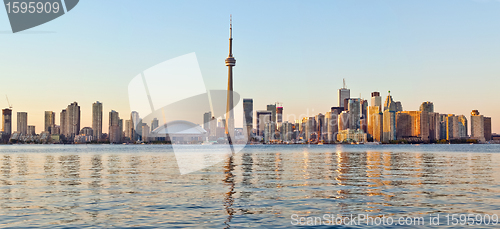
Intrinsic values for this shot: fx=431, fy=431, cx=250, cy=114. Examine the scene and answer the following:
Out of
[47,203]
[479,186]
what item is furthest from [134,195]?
[479,186]

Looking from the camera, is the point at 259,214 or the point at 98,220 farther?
the point at 259,214

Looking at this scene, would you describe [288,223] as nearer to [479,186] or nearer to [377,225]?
[377,225]

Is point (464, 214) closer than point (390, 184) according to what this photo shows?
Yes

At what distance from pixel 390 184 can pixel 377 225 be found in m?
21.0

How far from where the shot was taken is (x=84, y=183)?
147 feet

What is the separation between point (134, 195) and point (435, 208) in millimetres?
22549

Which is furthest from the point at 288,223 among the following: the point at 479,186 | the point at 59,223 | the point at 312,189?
the point at 479,186

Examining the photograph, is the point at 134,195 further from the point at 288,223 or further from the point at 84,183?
the point at 288,223

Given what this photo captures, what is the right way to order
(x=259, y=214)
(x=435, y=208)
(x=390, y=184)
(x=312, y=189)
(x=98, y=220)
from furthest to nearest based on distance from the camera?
(x=390, y=184) < (x=312, y=189) < (x=435, y=208) < (x=259, y=214) < (x=98, y=220)

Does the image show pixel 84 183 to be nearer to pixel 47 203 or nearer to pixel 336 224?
pixel 47 203

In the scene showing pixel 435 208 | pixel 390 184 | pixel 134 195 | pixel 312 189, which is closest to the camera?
pixel 435 208

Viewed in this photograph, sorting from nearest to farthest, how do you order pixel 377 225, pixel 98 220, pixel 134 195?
1. pixel 377 225
2. pixel 98 220
3. pixel 134 195

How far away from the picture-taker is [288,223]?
23.6 m

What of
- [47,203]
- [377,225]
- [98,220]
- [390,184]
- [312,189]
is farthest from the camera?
[390,184]
